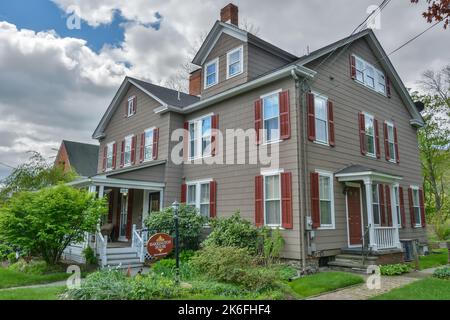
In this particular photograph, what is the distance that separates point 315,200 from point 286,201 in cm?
95

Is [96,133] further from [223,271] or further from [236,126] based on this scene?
[223,271]

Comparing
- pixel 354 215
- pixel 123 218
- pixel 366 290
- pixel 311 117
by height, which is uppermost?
pixel 311 117

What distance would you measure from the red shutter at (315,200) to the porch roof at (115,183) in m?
6.41

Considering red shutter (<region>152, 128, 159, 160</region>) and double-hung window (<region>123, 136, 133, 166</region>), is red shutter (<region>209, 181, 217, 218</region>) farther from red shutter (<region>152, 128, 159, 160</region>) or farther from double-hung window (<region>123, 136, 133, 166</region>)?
double-hung window (<region>123, 136, 133, 166</region>)

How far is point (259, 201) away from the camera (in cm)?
1056

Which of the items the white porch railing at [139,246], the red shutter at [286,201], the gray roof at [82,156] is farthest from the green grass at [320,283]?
the gray roof at [82,156]

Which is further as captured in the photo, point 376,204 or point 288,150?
point 376,204

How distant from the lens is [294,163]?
9.86 metres

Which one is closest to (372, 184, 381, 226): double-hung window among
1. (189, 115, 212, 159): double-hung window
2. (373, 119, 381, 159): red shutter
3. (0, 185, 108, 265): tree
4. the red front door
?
the red front door

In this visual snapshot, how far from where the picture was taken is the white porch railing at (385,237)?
33.8ft

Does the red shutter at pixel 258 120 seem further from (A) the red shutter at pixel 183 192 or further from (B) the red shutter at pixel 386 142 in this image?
(B) the red shutter at pixel 386 142

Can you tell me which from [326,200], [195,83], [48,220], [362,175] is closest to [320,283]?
[326,200]

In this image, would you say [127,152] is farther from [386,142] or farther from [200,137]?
[386,142]
